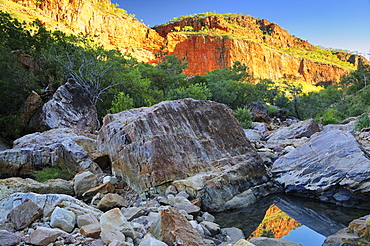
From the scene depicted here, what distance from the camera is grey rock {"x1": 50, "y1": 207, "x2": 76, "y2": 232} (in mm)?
3262

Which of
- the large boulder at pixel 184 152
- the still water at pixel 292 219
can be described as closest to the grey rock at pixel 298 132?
the large boulder at pixel 184 152

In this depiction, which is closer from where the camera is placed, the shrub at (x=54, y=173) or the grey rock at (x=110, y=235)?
the grey rock at (x=110, y=235)

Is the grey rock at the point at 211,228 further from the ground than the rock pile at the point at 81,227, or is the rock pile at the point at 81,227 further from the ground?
the rock pile at the point at 81,227

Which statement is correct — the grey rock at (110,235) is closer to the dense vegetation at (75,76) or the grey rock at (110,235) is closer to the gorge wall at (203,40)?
the dense vegetation at (75,76)

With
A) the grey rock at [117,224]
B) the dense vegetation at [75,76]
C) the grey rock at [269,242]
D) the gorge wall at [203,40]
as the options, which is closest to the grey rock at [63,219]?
the grey rock at [117,224]

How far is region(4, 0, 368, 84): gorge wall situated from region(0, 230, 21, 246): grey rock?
43.7m

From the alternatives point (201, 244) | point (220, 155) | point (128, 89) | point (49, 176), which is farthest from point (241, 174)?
point (128, 89)

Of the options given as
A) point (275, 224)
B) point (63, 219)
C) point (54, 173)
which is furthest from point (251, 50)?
point (63, 219)

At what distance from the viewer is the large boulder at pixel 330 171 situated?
5.58m

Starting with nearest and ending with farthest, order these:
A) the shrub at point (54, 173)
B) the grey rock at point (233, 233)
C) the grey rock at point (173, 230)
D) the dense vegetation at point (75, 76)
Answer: the grey rock at point (173, 230), the grey rock at point (233, 233), the shrub at point (54, 173), the dense vegetation at point (75, 76)

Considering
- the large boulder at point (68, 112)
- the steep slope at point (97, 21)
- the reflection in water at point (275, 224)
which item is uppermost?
the steep slope at point (97, 21)

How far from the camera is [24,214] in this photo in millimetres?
3402

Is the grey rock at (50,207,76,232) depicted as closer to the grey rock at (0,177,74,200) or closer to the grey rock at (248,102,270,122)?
the grey rock at (0,177,74,200)

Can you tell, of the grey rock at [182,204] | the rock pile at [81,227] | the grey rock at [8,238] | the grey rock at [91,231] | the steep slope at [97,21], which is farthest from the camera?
the steep slope at [97,21]
